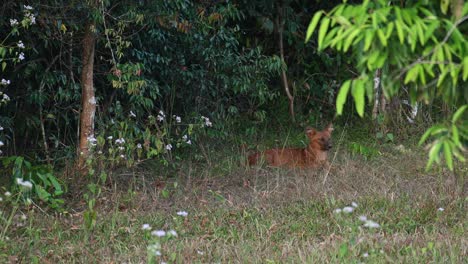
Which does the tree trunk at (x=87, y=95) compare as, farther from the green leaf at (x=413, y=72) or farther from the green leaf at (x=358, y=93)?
the green leaf at (x=413, y=72)

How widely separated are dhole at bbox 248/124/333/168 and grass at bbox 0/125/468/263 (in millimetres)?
246

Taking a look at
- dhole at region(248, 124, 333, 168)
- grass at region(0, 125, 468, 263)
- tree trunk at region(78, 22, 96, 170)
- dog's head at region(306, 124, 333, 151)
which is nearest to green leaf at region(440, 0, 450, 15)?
grass at region(0, 125, 468, 263)

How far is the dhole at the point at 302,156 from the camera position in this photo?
8.43 m

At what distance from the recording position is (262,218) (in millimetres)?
6398

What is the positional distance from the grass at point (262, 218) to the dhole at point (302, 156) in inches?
9.7

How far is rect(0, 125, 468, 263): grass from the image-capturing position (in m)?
5.38

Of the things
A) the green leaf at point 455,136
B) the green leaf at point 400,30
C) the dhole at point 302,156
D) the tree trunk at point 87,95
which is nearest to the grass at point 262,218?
the dhole at point 302,156

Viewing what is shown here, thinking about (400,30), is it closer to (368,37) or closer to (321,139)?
(368,37)

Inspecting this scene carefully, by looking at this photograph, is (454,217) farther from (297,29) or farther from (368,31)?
(297,29)

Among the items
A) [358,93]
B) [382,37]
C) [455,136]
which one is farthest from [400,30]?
[455,136]

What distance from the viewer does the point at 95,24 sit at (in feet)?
23.8

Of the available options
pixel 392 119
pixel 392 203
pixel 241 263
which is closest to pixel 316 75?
pixel 392 119

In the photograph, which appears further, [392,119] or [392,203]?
[392,119]

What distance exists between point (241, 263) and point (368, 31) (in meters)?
2.70
